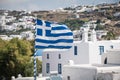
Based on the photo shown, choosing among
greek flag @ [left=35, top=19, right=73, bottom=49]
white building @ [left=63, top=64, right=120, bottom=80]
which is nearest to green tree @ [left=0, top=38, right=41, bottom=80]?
white building @ [left=63, top=64, right=120, bottom=80]

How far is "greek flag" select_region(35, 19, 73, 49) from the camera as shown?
31094 millimetres

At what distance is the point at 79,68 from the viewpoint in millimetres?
39531

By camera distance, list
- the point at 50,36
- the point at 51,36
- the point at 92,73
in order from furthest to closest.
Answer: the point at 92,73, the point at 51,36, the point at 50,36

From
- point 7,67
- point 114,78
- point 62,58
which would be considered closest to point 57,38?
point 114,78

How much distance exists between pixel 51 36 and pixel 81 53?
1877 cm

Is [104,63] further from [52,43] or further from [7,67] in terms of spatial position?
[7,67]

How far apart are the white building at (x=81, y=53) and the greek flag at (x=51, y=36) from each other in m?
16.8

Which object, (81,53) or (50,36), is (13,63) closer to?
(81,53)

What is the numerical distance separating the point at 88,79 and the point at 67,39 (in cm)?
599

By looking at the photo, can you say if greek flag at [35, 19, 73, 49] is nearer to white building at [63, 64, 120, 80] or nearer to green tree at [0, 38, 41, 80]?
white building at [63, 64, 120, 80]

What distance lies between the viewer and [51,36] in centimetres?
3222

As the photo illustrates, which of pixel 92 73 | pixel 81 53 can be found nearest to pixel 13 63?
pixel 81 53

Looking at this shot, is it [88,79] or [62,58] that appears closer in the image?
[88,79]

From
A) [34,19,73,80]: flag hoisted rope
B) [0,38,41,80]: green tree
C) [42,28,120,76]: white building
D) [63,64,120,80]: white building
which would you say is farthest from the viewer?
[0,38,41,80]: green tree
